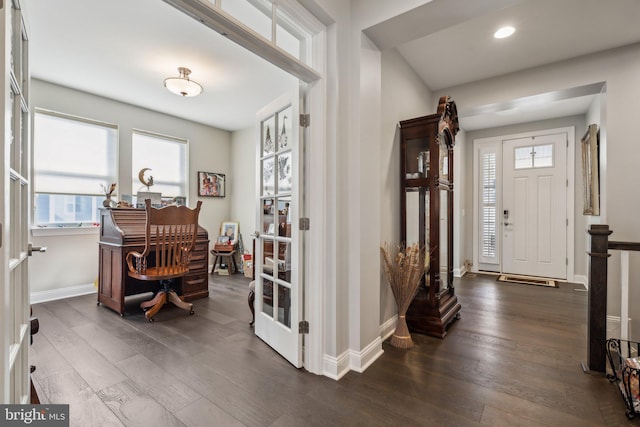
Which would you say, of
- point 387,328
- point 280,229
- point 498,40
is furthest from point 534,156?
point 280,229

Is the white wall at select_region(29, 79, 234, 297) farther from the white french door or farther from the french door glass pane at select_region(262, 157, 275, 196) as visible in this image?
the french door glass pane at select_region(262, 157, 275, 196)

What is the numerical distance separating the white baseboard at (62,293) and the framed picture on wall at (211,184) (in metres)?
2.10

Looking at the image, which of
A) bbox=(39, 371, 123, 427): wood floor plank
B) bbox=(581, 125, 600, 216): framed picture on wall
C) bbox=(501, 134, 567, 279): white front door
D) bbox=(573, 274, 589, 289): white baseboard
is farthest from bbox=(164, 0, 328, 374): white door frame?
bbox=(573, 274, 589, 289): white baseboard

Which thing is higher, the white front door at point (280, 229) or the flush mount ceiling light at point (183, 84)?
the flush mount ceiling light at point (183, 84)

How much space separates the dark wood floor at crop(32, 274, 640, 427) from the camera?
5.13 feet

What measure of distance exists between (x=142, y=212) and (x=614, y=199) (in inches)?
192

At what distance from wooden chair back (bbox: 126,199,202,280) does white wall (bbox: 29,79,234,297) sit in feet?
3.99

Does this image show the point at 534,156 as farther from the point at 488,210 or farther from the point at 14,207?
the point at 14,207

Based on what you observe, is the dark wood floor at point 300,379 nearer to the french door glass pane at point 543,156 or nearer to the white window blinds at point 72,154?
the white window blinds at point 72,154

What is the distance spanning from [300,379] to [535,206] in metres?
4.89

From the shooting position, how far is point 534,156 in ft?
16.1

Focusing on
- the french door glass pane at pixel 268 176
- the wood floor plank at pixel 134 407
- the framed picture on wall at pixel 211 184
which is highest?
the framed picture on wall at pixel 211 184

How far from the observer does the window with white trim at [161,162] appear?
4473 millimetres

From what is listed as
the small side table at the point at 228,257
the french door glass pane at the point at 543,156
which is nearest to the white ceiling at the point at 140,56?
the small side table at the point at 228,257
